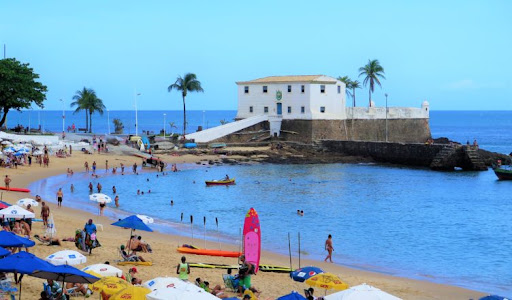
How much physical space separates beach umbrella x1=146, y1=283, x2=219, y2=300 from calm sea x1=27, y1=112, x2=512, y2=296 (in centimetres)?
1294

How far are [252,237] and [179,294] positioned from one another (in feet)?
22.8

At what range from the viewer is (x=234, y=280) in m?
21.2

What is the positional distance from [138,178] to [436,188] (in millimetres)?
23622

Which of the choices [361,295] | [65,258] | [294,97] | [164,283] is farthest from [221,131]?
[361,295]

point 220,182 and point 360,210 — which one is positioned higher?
point 220,182

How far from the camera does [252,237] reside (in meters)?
22.6

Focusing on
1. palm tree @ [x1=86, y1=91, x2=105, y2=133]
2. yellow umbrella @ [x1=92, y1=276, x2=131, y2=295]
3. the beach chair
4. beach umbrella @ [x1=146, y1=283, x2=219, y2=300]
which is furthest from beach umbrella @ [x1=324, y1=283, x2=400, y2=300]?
palm tree @ [x1=86, y1=91, x2=105, y2=133]

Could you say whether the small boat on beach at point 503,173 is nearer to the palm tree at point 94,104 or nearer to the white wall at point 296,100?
the white wall at point 296,100

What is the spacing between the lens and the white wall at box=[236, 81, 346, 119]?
7944cm

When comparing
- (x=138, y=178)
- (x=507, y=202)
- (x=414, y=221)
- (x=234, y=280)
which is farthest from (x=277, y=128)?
(x=234, y=280)

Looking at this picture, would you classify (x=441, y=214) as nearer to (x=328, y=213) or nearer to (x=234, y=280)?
(x=328, y=213)

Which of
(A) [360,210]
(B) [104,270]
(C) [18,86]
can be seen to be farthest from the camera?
(C) [18,86]

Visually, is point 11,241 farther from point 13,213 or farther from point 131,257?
point 13,213

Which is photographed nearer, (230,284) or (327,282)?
(327,282)
